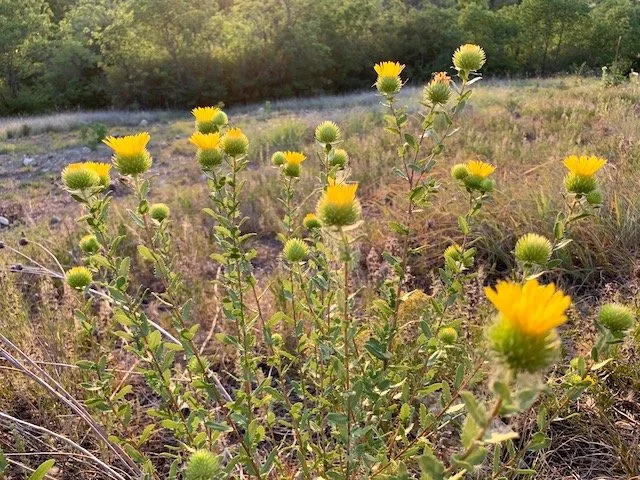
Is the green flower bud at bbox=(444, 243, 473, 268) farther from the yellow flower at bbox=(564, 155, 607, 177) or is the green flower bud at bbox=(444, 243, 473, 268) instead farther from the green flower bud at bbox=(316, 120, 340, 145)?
the green flower bud at bbox=(316, 120, 340, 145)

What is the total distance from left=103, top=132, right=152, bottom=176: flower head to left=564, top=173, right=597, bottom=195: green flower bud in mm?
1308

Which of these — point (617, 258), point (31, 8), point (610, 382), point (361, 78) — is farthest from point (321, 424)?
point (31, 8)

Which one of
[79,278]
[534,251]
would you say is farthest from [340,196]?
[79,278]

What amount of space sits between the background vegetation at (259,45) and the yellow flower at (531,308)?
26.9 meters

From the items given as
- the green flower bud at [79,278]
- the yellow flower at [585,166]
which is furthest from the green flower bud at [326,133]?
the green flower bud at [79,278]

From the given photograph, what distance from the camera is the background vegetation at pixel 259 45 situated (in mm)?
26047

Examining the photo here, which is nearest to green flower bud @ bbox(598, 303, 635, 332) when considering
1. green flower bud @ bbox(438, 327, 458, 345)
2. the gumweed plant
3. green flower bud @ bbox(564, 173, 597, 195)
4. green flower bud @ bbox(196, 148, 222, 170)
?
the gumweed plant

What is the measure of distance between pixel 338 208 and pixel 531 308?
61cm

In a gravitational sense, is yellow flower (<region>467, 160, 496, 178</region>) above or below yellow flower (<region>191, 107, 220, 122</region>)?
below

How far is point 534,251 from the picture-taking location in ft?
4.58

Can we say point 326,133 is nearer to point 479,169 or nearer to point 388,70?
point 388,70

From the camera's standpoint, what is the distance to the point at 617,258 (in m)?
3.44

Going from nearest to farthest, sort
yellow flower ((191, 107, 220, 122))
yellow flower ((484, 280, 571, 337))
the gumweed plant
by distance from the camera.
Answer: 1. yellow flower ((484, 280, 571, 337))
2. the gumweed plant
3. yellow flower ((191, 107, 220, 122))

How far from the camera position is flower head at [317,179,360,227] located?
4.25 feet
